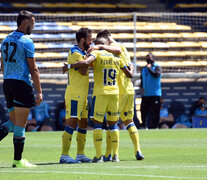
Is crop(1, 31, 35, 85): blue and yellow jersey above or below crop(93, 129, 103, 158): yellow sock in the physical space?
above

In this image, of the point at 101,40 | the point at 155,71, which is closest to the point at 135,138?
the point at 101,40

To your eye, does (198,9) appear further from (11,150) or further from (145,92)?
(11,150)

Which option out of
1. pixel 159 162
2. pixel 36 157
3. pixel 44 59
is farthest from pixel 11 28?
pixel 159 162

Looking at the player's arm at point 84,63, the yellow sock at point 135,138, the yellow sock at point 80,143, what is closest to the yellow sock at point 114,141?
the yellow sock at point 135,138

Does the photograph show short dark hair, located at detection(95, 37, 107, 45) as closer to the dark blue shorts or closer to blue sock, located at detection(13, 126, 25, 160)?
the dark blue shorts

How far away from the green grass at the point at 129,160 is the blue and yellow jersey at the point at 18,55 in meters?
1.19

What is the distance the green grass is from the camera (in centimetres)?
623

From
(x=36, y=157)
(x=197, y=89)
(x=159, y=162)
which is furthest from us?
(x=197, y=89)

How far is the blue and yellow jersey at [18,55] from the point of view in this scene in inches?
285

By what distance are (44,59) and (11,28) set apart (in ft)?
4.87

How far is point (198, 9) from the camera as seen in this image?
A: 24938mm

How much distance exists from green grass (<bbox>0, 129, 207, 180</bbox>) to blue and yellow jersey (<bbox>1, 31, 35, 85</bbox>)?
3.91 ft

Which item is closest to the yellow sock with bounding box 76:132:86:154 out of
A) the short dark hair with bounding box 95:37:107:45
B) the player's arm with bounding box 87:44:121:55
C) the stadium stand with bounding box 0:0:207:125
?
the player's arm with bounding box 87:44:121:55

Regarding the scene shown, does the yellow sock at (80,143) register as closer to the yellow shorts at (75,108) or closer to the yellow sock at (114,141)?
the yellow shorts at (75,108)
